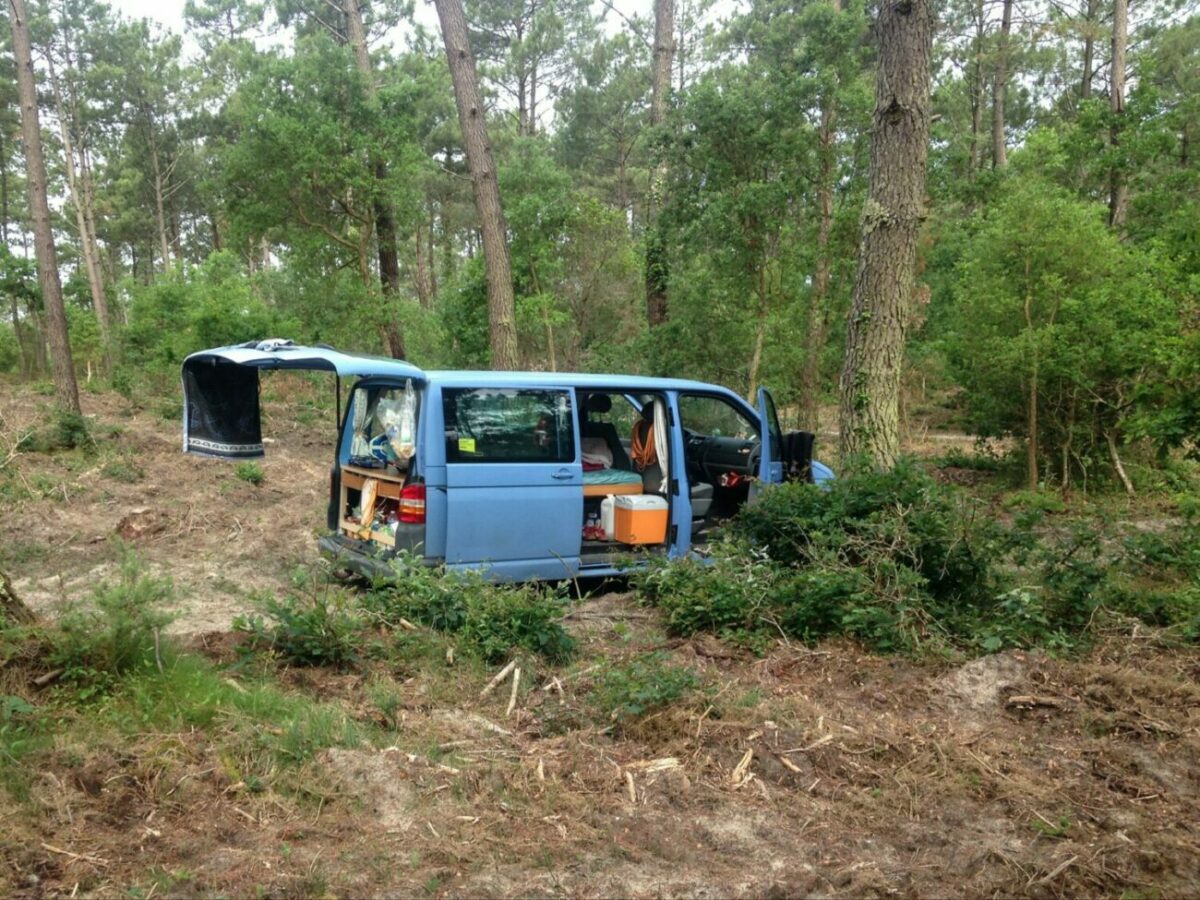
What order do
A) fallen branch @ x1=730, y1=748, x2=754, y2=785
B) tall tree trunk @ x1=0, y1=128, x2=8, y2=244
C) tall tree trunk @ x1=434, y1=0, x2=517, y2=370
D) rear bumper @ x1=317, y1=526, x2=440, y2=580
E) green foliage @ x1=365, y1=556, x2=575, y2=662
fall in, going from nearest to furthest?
fallen branch @ x1=730, y1=748, x2=754, y2=785 < green foliage @ x1=365, y1=556, x2=575, y2=662 < rear bumper @ x1=317, y1=526, x2=440, y2=580 < tall tree trunk @ x1=434, y1=0, x2=517, y2=370 < tall tree trunk @ x1=0, y1=128, x2=8, y2=244

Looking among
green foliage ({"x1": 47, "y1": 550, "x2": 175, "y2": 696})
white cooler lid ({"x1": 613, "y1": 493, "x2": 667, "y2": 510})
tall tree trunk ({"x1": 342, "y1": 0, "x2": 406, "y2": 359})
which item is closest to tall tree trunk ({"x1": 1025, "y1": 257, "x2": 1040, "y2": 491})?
white cooler lid ({"x1": 613, "y1": 493, "x2": 667, "y2": 510})

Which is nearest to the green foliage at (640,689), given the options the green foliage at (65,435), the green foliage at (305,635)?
the green foliage at (305,635)

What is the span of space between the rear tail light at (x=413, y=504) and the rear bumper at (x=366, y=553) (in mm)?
77

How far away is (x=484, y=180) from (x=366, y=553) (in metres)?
7.88

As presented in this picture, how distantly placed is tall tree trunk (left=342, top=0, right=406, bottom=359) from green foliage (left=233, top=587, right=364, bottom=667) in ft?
46.1

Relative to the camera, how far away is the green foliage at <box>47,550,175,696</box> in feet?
13.6

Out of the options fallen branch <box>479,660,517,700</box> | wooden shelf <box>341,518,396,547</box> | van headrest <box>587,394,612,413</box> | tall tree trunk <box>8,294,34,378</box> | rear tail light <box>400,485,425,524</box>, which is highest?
tall tree trunk <box>8,294,34,378</box>

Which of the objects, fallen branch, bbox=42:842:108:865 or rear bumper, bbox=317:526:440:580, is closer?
fallen branch, bbox=42:842:108:865

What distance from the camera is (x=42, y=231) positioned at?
13.5 metres

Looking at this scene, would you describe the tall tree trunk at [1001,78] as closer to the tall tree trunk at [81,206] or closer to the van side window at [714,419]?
the van side window at [714,419]

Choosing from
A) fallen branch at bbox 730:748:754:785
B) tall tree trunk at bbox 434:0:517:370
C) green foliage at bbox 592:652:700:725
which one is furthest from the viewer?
tall tree trunk at bbox 434:0:517:370

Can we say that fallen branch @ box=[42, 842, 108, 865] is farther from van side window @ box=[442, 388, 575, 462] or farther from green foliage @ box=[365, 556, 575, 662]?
van side window @ box=[442, 388, 575, 462]

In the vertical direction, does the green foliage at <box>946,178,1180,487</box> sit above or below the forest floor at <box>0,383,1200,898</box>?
above

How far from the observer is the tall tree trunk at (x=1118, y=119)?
17.0m
